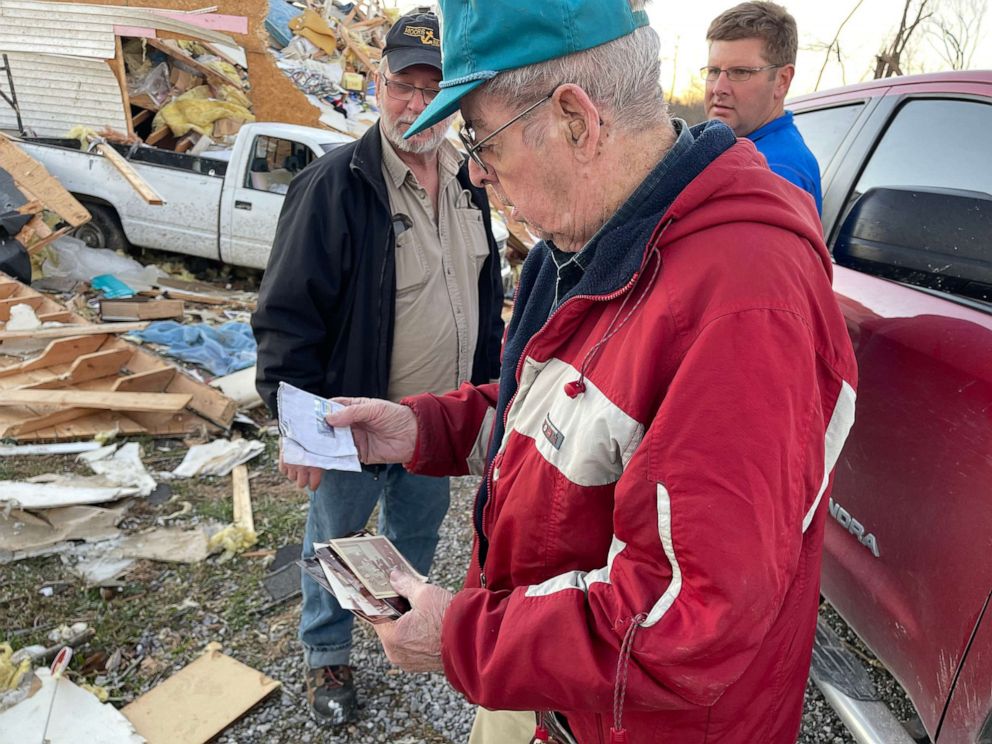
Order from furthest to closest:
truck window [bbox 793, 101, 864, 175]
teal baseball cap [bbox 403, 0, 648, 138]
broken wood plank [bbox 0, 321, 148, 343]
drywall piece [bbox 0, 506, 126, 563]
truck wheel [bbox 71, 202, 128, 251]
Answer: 1. truck wheel [bbox 71, 202, 128, 251]
2. broken wood plank [bbox 0, 321, 148, 343]
3. drywall piece [bbox 0, 506, 126, 563]
4. truck window [bbox 793, 101, 864, 175]
5. teal baseball cap [bbox 403, 0, 648, 138]

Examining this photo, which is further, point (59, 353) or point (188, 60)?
point (188, 60)

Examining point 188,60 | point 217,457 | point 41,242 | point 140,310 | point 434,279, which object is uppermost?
point 188,60

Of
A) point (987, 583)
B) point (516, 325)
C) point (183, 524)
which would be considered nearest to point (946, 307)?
point (987, 583)

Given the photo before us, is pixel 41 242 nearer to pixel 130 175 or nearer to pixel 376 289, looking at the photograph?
pixel 130 175

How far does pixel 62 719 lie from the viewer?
8.54ft

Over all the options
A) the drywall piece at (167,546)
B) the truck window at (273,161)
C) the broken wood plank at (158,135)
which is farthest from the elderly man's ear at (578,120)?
the broken wood plank at (158,135)

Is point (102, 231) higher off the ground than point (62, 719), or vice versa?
point (102, 231)

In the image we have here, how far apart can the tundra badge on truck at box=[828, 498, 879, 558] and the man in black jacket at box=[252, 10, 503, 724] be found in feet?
4.64

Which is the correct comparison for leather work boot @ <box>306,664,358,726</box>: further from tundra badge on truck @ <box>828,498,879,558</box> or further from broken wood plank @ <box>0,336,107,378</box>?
broken wood plank @ <box>0,336,107,378</box>

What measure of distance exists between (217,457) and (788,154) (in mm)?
4001

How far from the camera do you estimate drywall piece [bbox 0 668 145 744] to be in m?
2.53

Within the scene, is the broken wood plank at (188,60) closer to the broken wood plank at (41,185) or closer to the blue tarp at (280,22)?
the blue tarp at (280,22)

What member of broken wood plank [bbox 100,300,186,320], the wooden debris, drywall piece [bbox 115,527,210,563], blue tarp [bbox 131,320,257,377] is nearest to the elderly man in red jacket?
drywall piece [bbox 115,527,210,563]

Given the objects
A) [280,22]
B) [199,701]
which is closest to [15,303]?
[199,701]
